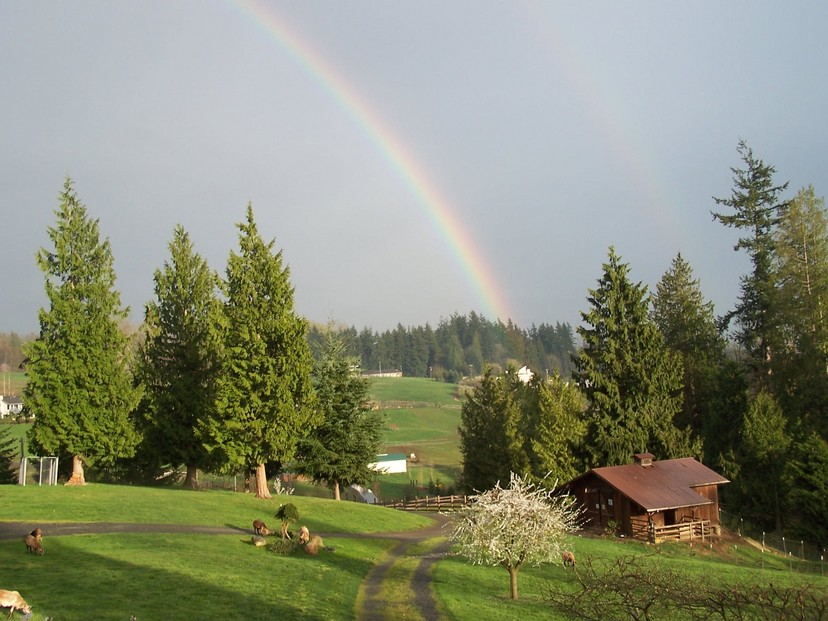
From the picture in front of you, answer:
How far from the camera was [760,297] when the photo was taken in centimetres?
6088

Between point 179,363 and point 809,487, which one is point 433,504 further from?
point 809,487

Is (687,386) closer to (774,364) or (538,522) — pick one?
(774,364)

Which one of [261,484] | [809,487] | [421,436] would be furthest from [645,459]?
[421,436]

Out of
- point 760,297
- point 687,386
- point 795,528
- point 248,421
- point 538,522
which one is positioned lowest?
point 795,528

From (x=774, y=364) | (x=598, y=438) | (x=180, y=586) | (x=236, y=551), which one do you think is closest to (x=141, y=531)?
(x=236, y=551)

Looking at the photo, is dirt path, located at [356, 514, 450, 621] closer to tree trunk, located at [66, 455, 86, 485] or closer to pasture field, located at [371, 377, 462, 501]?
tree trunk, located at [66, 455, 86, 485]

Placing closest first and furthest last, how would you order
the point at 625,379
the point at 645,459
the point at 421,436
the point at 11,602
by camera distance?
1. the point at 11,602
2. the point at 645,459
3. the point at 625,379
4. the point at 421,436

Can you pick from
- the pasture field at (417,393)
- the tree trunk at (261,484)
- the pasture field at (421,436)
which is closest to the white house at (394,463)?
the pasture field at (421,436)

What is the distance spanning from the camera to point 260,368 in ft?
143

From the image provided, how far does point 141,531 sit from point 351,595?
11737mm

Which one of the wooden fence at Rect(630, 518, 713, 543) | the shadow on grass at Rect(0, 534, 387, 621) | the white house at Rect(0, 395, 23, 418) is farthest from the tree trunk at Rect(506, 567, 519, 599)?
the white house at Rect(0, 395, 23, 418)

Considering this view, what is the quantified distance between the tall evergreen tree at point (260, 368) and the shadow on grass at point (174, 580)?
14.8 metres

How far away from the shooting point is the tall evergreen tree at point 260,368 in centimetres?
4266

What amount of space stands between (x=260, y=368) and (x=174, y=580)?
2386 cm
